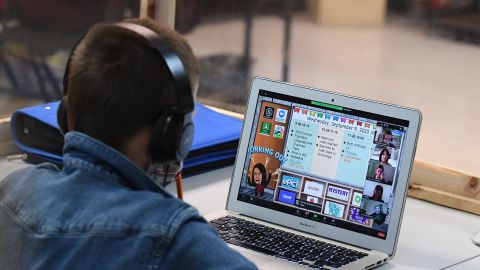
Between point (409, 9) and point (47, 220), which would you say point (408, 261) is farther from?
point (409, 9)

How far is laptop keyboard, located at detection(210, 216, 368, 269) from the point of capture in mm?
1472

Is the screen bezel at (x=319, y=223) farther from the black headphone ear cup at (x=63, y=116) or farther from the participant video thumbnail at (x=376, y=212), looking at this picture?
the black headphone ear cup at (x=63, y=116)

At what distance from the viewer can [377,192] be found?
1.54 m

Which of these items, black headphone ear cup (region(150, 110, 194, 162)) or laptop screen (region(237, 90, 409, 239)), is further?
laptop screen (region(237, 90, 409, 239))

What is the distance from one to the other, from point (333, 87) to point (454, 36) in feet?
1.65

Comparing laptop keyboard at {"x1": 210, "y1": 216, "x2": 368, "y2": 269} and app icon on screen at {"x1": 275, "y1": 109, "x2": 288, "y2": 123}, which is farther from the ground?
app icon on screen at {"x1": 275, "y1": 109, "x2": 288, "y2": 123}

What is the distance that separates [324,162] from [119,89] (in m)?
0.68

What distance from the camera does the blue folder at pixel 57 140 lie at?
190cm

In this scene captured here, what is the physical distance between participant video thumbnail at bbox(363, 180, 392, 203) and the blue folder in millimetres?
514

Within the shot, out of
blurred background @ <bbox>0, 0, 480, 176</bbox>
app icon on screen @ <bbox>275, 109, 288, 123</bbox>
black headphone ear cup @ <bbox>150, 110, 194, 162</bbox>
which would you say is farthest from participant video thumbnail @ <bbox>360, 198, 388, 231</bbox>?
black headphone ear cup @ <bbox>150, 110, 194, 162</bbox>

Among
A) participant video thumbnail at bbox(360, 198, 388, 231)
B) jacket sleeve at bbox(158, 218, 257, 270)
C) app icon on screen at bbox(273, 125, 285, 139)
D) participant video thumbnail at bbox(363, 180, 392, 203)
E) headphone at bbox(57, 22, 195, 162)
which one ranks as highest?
headphone at bbox(57, 22, 195, 162)

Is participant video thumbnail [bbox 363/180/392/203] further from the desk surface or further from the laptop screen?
the desk surface

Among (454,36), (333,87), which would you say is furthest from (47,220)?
(333,87)

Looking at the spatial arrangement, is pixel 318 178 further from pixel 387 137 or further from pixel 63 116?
Answer: pixel 63 116
